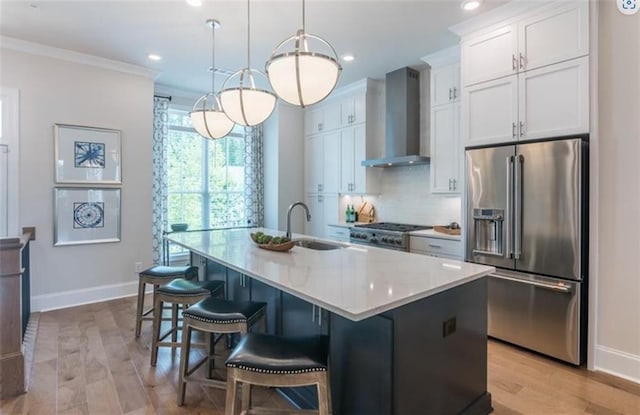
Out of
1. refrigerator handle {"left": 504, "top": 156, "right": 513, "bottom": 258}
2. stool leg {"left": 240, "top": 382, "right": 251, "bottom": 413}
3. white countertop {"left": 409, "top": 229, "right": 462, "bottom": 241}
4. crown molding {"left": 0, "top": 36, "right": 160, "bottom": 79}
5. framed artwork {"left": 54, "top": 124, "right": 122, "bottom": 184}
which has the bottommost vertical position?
stool leg {"left": 240, "top": 382, "right": 251, "bottom": 413}

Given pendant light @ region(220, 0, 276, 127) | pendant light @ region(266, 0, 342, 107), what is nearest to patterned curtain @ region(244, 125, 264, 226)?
pendant light @ region(220, 0, 276, 127)

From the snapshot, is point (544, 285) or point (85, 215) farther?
point (85, 215)

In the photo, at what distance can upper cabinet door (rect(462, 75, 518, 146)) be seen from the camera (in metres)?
3.03

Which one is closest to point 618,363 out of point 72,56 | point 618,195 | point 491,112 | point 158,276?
point 618,195

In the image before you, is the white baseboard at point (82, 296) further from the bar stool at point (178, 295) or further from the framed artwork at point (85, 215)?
the bar stool at point (178, 295)

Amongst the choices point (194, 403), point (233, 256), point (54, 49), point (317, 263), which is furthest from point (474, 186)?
point (54, 49)

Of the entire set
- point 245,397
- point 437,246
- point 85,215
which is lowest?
point 245,397

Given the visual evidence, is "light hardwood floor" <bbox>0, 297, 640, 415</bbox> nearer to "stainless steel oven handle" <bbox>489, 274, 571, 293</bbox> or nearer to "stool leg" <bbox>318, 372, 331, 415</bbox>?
"stainless steel oven handle" <bbox>489, 274, 571, 293</bbox>

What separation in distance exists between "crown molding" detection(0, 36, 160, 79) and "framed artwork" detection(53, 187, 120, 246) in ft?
4.93

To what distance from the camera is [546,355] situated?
2.86m

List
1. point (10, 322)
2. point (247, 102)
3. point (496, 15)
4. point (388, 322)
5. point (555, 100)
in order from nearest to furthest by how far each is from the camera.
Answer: point (388, 322) < point (10, 322) < point (247, 102) < point (555, 100) < point (496, 15)

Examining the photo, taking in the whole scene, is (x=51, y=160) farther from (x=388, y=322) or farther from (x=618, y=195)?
(x=618, y=195)

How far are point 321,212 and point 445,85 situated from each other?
2.72 m

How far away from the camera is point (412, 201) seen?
479 centimetres
